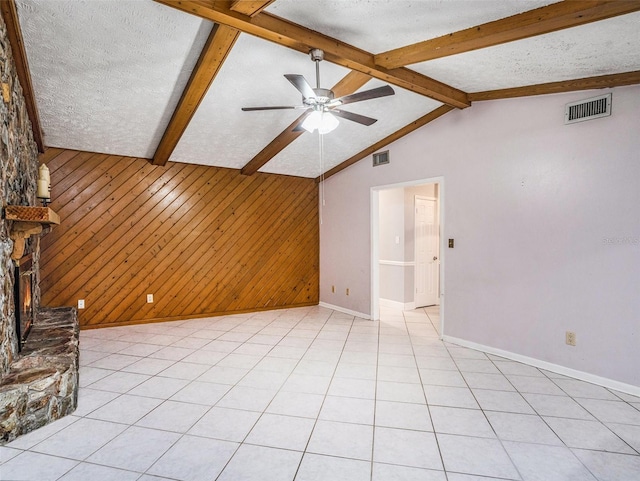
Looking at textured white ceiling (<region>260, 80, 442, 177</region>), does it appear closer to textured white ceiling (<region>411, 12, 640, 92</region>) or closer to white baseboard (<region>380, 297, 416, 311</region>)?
textured white ceiling (<region>411, 12, 640, 92</region>)

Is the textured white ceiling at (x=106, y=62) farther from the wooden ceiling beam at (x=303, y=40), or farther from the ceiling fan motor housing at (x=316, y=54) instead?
the ceiling fan motor housing at (x=316, y=54)

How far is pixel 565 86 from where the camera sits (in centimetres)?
315

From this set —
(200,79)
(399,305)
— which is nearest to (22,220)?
(200,79)

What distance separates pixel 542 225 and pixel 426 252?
9.83ft

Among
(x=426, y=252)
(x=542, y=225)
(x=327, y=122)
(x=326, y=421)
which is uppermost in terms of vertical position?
(x=327, y=122)

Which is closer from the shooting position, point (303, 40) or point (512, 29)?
point (512, 29)

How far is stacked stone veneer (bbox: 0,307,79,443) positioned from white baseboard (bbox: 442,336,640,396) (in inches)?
150

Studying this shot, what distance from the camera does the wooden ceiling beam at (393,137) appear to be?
169 inches

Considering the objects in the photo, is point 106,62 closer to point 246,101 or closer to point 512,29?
point 246,101

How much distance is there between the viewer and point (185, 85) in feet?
10.6

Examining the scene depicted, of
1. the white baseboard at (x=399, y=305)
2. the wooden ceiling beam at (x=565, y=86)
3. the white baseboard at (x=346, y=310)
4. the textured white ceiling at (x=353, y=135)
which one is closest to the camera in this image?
the wooden ceiling beam at (x=565, y=86)

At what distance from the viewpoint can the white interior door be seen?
244 inches

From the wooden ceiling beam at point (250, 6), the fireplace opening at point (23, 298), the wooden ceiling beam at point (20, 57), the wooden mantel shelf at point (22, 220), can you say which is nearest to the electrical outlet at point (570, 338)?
the wooden ceiling beam at point (250, 6)

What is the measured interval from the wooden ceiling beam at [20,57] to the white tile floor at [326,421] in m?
2.47
